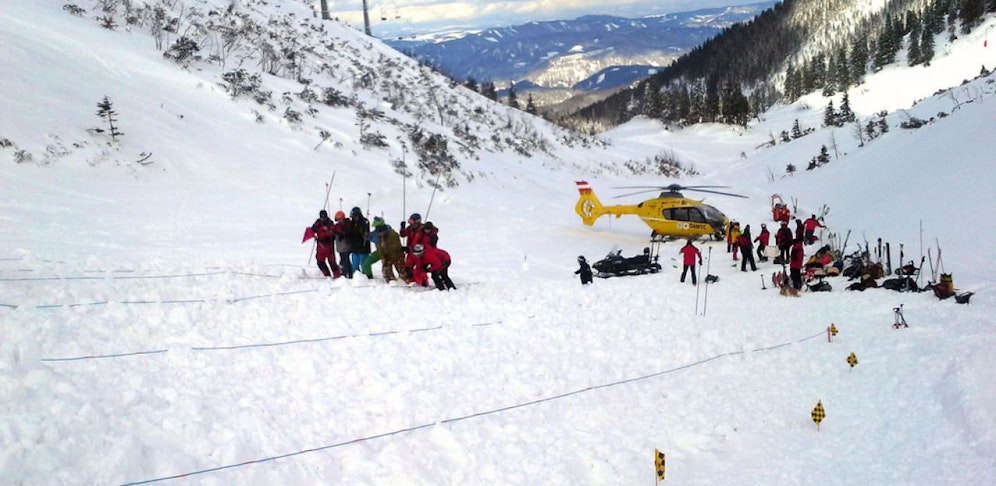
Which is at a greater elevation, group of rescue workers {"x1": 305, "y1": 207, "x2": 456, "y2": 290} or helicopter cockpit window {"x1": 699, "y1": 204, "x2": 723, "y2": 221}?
helicopter cockpit window {"x1": 699, "y1": 204, "x2": 723, "y2": 221}

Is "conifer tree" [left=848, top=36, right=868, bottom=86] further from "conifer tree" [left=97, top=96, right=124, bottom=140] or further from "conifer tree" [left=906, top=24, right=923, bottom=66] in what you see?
"conifer tree" [left=97, top=96, right=124, bottom=140]

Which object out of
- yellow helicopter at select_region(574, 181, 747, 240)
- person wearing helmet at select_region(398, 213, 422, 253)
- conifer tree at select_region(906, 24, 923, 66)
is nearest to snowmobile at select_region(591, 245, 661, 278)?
yellow helicopter at select_region(574, 181, 747, 240)

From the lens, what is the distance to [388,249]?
13.7 meters

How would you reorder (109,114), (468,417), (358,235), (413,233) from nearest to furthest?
(468,417)
(413,233)
(358,235)
(109,114)

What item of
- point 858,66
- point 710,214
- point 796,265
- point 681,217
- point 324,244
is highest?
point 858,66

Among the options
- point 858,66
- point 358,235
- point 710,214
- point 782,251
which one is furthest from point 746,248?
point 858,66

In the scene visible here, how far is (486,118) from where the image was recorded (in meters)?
46.8

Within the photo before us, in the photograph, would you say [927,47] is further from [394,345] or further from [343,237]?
[394,345]

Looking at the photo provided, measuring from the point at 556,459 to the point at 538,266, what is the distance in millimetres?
12205

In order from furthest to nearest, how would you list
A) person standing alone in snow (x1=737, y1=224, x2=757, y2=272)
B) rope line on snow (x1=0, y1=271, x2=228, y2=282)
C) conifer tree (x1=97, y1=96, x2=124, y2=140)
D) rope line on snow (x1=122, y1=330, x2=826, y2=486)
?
conifer tree (x1=97, y1=96, x2=124, y2=140) → person standing alone in snow (x1=737, y1=224, x2=757, y2=272) → rope line on snow (x1=0, y1=271, x2=228, y2=282) → rope line on snow (x1=122, y1=330, x2=826, y2=486)

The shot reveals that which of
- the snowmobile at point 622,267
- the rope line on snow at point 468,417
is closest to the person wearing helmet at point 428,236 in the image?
the rope line on snow at point 468,417

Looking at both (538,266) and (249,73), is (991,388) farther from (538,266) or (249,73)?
(249,73)

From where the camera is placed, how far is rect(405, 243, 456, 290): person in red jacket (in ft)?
44.1

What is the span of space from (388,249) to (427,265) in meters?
0.95
